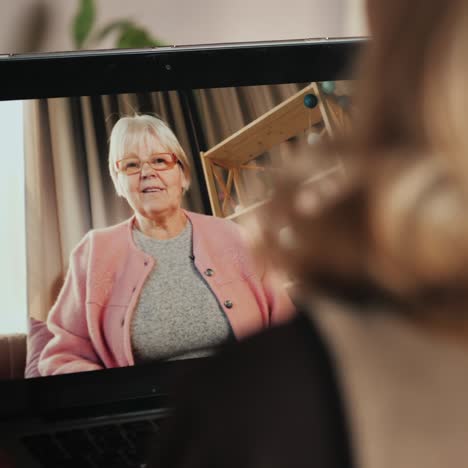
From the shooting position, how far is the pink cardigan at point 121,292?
115 centimetres

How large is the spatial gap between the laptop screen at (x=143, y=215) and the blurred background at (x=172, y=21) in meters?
0.78

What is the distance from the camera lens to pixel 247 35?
6.81 ft

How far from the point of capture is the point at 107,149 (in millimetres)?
1257

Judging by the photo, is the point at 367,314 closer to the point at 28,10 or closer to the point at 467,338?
the point at 467,338

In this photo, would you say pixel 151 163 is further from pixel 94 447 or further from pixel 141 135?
pixel 94 447

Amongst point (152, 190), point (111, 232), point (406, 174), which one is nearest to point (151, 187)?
point (152, 190)

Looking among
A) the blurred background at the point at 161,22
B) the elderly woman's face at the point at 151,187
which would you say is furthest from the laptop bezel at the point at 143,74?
the blurred background at the point at 161,22

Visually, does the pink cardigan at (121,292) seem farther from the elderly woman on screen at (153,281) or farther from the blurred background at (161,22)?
the blurred background at (161,22)

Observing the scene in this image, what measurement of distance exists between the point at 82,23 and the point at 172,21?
26cm

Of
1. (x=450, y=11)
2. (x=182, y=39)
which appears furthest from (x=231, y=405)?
(x=182, y=39)

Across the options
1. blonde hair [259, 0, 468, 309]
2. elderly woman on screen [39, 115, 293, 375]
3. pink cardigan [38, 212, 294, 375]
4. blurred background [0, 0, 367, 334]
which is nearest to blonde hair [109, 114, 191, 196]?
elderly woman on screen [39, 115, 293, 375]

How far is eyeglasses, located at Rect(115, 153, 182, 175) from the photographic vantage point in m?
1.25

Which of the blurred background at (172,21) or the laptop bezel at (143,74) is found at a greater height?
the blurred background at (172,21)

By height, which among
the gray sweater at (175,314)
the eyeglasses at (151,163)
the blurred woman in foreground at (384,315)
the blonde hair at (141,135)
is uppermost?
the blonde hair at (141,135)
